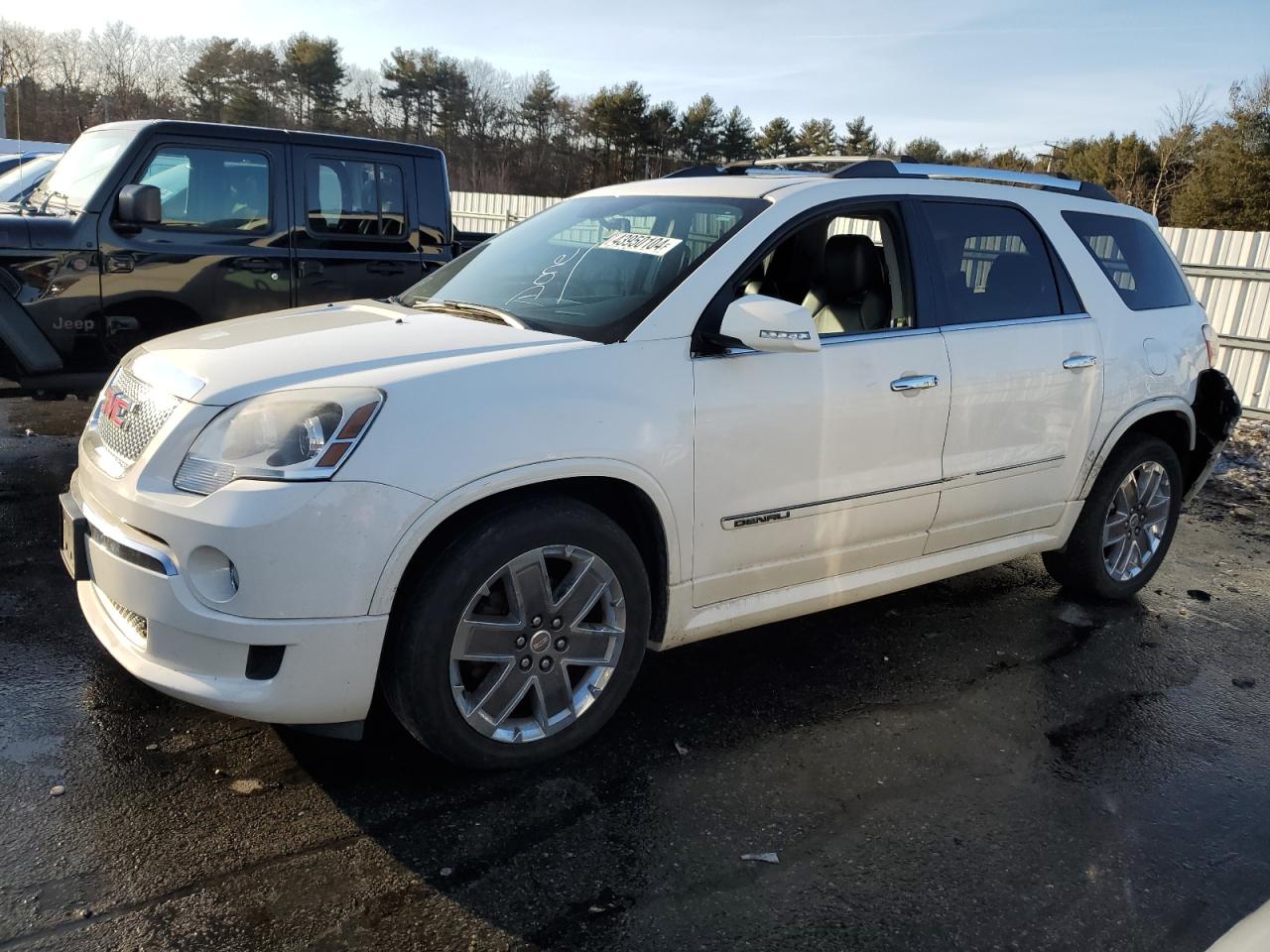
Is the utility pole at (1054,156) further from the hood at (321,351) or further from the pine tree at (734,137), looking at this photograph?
the hood at (321,351)

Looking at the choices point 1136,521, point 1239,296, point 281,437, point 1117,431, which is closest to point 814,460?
point 281,437

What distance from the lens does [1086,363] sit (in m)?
4.36

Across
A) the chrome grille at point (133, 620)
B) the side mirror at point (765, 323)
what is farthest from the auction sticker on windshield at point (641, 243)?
the chrome grille at point (133, 620)

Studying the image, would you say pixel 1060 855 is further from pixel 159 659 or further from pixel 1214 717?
pixel 159 659

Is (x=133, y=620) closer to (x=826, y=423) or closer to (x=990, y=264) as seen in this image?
(x=826, y=423)

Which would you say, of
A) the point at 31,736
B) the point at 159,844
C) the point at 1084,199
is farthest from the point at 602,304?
the point at 1084,199

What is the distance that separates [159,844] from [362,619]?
31.7 inches

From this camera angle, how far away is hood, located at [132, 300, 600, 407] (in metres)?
2.83

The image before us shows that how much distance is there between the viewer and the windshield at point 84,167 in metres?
6.07

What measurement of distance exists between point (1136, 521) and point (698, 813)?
3.18 meters

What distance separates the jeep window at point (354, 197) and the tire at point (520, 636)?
4.40 metres

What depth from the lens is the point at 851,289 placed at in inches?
158

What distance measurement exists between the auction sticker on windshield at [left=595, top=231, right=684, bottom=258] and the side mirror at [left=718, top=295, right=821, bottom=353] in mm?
457

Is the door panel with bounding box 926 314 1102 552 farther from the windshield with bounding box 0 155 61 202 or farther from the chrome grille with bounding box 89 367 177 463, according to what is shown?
the windshield with bounding box 0 155 61 202
